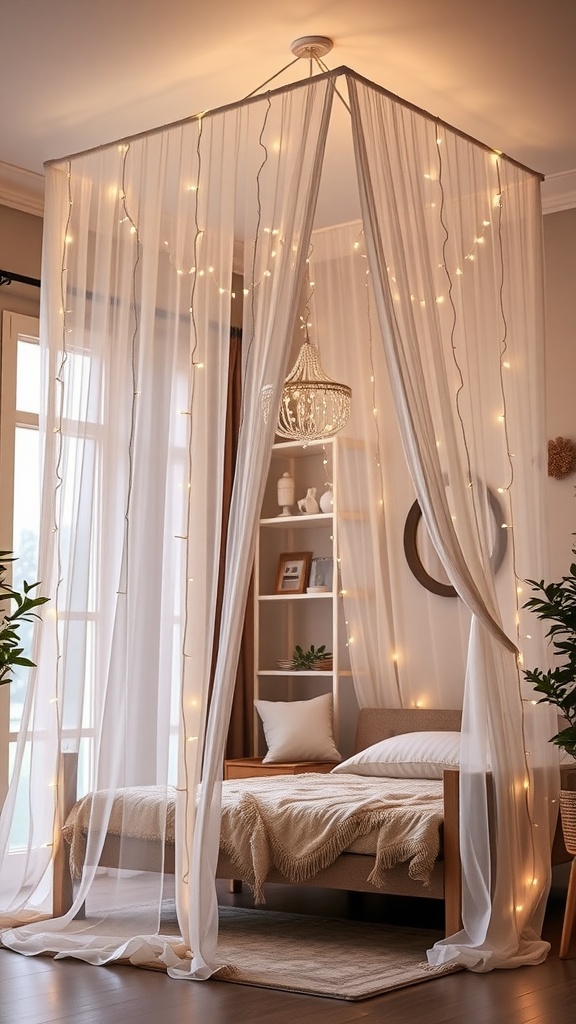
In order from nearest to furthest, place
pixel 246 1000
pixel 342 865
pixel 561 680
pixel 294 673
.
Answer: pixel 246 1000 < pixel 561 680 < pixel 342 865 < pixel 294 673

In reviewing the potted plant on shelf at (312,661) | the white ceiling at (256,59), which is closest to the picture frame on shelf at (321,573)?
the potted plant on shelf at (312,661)

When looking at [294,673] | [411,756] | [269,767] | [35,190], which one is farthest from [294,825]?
[35,190]

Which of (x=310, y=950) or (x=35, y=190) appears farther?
(x=35, y=190)

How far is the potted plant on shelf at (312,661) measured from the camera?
660 cm

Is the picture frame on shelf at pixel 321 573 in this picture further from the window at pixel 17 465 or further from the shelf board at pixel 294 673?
the window at pixel 17 465

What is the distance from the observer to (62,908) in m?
4.64

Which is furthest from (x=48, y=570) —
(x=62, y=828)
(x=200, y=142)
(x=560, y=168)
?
(x=560, y=168)

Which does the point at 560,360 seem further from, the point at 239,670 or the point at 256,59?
the point at 239,670

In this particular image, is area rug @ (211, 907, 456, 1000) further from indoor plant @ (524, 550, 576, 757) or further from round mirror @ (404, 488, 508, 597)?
round mirror @ (404, 488, 508, 597)

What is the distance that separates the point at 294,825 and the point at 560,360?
257 cm

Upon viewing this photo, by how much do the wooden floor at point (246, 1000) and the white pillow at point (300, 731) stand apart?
2.03 metres

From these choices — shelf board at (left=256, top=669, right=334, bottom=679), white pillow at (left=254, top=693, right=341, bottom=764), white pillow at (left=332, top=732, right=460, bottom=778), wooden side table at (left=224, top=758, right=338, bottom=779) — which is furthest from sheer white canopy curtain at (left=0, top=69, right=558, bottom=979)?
shelf board at (left=256, top=669, right=334, bottom=679)

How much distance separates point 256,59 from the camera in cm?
454

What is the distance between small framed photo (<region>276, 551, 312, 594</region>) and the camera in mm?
6863
